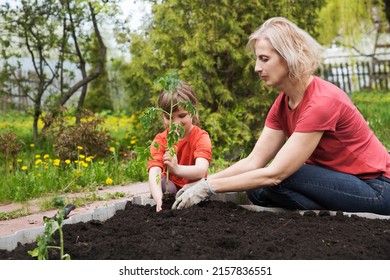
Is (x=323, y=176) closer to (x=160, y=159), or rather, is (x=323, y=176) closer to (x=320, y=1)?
(x=160, y=159)

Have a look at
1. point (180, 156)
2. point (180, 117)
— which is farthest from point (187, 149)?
point (180, 117)

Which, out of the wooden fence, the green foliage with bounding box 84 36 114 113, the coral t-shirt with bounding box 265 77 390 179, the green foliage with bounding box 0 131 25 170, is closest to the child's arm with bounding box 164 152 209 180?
the coral t-shirt with bounding box 265 77 390 179

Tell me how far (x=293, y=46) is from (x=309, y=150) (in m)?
0.56

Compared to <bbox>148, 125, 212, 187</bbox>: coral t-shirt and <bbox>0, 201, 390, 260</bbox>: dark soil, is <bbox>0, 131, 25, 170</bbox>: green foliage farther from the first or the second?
<bbox>0, 201, 390, 260</bbox>: dark soil

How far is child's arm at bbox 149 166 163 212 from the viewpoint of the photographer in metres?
3.63

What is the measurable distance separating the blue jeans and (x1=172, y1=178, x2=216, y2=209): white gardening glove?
35 centimetres

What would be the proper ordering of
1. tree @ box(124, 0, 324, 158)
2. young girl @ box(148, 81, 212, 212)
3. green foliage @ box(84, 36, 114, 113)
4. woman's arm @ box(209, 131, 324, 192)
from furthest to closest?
green foliage @ box(84, 36, 114, 113) < tree @ box(124, 0, 324, 158) < young girl @ box(148, 81, 212, 212) < woman's arm @ box(209, 131, 324, 192)

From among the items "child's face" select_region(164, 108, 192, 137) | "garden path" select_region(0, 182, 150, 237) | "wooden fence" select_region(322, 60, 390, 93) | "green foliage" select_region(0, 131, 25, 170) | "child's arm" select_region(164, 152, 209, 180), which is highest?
"child's face" select_region(164, 108, 192, 137)

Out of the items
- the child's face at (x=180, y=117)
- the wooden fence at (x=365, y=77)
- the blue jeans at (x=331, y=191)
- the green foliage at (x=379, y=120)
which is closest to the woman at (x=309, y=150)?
the blue jeans at (x=331, y=191)

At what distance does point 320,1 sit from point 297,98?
4706 mm

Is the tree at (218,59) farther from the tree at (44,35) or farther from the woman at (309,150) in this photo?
the woman at (309,150)

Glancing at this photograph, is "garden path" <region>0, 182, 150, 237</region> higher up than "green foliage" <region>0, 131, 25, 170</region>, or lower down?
lower down

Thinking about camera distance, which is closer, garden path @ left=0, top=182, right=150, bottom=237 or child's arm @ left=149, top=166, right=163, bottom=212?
child's arm @ left=149, top=166, right=163, bottom=212

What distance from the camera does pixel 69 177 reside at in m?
5.25
